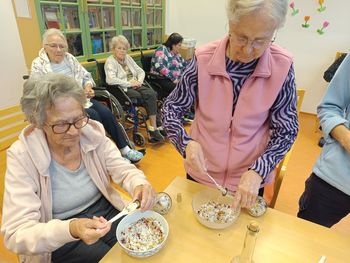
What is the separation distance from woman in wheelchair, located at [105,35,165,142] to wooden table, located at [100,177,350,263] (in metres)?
2.21

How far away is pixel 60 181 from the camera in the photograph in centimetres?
108

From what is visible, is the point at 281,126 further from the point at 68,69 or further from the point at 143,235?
the point at 68,69

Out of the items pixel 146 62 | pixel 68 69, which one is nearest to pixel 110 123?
pixel 68 69

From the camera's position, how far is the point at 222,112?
96 centimetres

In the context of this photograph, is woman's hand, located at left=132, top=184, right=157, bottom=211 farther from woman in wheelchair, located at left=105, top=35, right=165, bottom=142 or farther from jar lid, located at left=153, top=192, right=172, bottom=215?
woman in wheelchair, located at left=105, top=35, right=165, bottom=142

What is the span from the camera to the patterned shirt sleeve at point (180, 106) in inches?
39.7

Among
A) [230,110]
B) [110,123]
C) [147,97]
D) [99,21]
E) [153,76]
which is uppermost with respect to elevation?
[99,21]

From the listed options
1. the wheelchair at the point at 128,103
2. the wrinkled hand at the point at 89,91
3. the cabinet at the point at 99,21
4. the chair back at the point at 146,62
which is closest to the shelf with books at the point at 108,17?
the cabinet at the point at 99,21

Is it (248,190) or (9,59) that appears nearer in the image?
(248,190)

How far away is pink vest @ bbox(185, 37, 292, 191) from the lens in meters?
0.91

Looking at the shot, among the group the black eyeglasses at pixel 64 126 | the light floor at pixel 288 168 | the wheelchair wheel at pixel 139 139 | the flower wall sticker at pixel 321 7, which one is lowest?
the light floor at pixel 288 168

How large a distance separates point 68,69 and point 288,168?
8.72 ft

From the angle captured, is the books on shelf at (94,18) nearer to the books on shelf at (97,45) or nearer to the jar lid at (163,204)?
the books on shelf at (97,45)

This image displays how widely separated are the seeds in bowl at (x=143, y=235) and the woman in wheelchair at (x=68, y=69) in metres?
1.66
